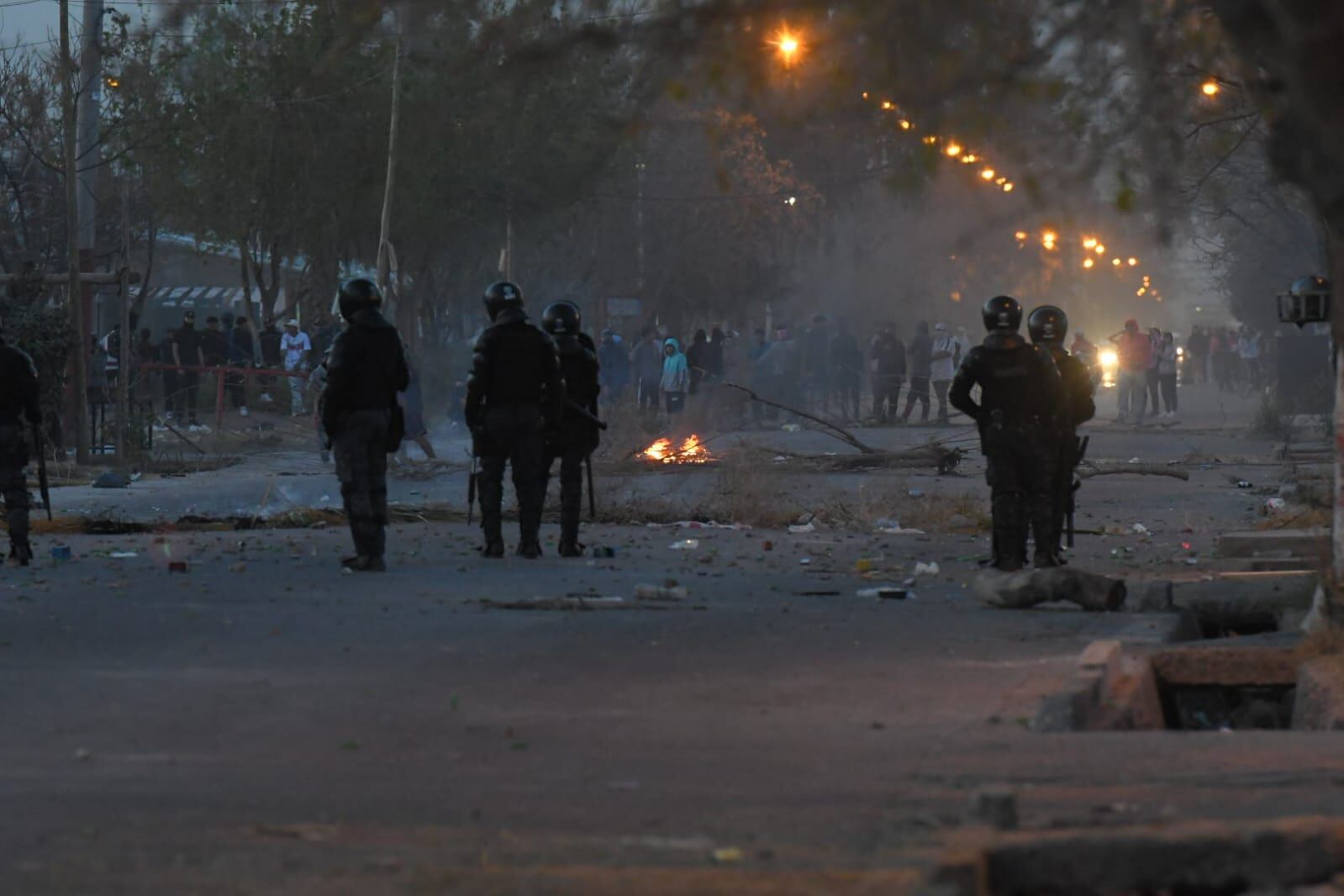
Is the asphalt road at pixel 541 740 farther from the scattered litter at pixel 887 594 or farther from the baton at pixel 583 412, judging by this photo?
the baton at pixel 583 412

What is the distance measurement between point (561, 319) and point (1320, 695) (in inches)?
297

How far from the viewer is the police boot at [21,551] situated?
596 inches

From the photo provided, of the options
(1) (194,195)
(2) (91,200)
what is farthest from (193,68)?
(2) (91,200)

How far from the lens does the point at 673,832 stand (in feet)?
19.9

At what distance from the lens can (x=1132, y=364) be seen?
42031mm

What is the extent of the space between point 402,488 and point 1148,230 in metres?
17.9

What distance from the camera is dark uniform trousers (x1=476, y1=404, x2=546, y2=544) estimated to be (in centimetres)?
1524

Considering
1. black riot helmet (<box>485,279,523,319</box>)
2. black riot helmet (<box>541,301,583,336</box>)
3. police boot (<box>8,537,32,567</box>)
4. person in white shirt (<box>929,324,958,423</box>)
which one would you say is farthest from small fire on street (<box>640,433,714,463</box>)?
person in white shirt (<box>929,324,958,423</box>)

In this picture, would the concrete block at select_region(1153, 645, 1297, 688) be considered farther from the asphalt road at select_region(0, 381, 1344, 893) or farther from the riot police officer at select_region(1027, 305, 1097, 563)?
the riot police officer at select_region(1027, 305, 1097, 563)

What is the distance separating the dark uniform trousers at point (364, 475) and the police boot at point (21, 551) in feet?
7.52

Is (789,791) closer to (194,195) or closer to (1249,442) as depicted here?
(1249,442)

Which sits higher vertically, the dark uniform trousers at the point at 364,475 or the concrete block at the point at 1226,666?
the dark uniform trousers at the point at 364,475

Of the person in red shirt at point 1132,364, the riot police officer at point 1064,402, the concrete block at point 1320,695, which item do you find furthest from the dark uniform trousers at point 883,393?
the concrete block at point 1320,695

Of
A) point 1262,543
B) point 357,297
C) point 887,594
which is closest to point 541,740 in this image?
point 887,594
